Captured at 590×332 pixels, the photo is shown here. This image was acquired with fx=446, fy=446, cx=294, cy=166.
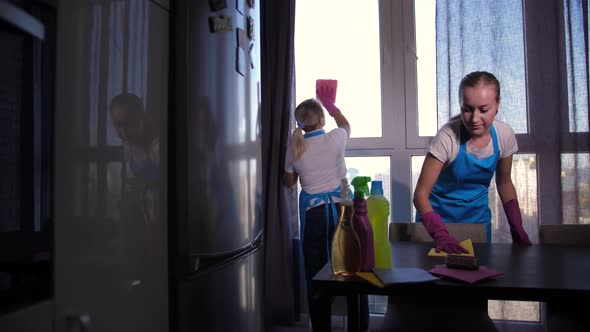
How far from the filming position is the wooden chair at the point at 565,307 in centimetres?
140

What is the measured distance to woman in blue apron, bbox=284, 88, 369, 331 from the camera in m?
2.29

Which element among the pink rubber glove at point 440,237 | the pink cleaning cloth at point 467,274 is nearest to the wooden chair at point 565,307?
the pink rubber glove at point 440,237

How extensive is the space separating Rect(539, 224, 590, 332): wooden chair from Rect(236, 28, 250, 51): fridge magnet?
1.21 metres

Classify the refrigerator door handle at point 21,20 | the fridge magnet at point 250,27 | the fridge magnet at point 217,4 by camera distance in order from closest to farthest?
the refrigerator door handle at point 21,20, the fridge magnet at point 217,4, the fridge magnet at point 250,27

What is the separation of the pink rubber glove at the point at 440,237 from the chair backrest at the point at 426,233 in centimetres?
27

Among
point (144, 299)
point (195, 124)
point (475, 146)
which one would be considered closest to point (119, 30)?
point (195, 124)

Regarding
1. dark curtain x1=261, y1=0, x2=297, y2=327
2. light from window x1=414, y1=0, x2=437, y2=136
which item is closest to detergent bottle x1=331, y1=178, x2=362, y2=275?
dark curtain x1=261, y1=0, x2=297, y2=327

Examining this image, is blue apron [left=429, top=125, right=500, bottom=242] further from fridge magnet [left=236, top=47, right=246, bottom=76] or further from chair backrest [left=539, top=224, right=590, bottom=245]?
fridge magnet [left=236, top=47, right=246, bottom=76]

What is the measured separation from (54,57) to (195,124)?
0.47m

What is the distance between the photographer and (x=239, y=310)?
1.46 metres

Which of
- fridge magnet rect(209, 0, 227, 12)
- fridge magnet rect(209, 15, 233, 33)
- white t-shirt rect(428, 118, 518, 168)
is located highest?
fridge magnet rect(209, 0, 227, 12)

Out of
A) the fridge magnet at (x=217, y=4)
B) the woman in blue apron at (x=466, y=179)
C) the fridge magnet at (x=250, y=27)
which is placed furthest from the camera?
the fridge magnet at (x=250, y=27)

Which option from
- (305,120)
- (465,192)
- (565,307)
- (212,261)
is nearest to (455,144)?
(465,192)

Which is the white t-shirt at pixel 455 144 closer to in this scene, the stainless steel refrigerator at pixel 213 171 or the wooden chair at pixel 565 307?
the wooden chair at pixel 565 307
